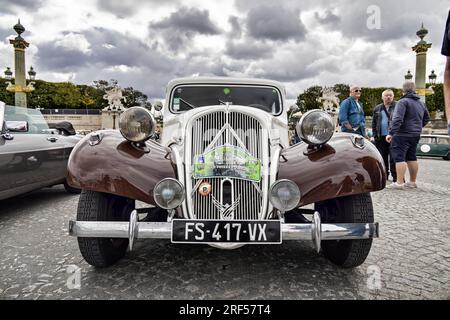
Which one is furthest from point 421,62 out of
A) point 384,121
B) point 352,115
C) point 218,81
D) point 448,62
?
point 448,62

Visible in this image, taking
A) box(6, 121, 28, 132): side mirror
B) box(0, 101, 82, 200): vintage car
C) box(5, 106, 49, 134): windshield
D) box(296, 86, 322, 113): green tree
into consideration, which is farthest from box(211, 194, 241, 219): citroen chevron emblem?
box(296, 86, 322, 113): green tree

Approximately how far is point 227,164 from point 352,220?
98 centimetres

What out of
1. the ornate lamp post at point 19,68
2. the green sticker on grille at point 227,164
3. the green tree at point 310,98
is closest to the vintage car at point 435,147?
the green sticker on grille at point 227,164

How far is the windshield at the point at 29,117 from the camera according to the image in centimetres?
416

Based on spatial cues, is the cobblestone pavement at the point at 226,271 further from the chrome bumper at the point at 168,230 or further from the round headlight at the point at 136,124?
the round headlight at the point at 136,124

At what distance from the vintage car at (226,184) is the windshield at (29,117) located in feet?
8.67

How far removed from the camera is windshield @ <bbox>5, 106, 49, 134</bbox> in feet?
13.6

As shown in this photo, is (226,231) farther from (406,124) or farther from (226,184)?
(406,124)

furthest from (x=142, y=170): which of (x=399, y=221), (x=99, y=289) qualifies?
(x=399, y=221)

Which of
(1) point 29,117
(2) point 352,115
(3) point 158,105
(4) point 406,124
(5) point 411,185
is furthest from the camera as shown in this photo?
(5) point 411,185

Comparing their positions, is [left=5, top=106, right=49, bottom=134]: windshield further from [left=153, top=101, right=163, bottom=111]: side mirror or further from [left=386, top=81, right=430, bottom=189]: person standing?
[left=386, top=81, right=430, bottom=189]: person standing

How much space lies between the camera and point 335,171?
2123 mm

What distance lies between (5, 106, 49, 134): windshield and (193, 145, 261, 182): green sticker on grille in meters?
3.29
